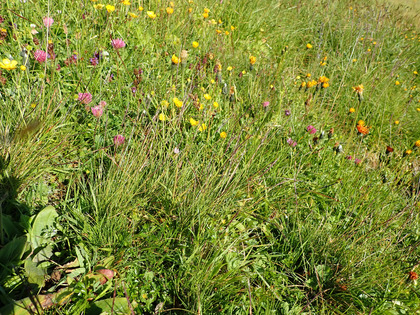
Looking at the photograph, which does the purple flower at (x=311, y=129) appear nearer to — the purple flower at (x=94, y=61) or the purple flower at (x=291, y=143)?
the purple flower at (x=291, y=143)

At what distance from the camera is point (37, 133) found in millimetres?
1581

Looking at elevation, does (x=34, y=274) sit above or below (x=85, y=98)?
below

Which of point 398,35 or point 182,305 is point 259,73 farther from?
point 398,35

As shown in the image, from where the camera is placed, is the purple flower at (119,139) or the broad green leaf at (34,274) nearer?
the broad green leaf at (34,274)

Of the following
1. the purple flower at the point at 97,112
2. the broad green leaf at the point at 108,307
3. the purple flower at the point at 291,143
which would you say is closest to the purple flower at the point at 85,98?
the purple flower at the point at 97,112

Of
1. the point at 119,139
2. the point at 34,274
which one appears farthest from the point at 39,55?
the point at 34,274

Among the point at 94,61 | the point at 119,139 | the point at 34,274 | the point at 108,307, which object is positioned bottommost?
the point at 108,307

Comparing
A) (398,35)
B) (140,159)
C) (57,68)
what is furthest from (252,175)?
(398,35)

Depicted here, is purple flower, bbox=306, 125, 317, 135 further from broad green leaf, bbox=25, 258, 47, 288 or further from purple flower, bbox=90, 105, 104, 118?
broad green leaf, bbox=25, 258, 47, 288

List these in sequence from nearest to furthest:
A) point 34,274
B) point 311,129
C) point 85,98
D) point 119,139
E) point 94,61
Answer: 1. point 34,274
2. point 119,139
3. point 85,98
4. point 94,61
5. point 311,129

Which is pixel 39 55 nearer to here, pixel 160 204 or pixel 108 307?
pixel 160 204

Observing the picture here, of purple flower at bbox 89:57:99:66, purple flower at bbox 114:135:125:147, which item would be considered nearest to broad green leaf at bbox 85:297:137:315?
purple flower at bbox 114:135:125:147

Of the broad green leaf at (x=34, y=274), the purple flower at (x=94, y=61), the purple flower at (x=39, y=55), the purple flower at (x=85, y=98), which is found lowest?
the broad green leaf at (x=34, y=274)

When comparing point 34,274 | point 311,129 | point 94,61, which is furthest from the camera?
point 311,129
